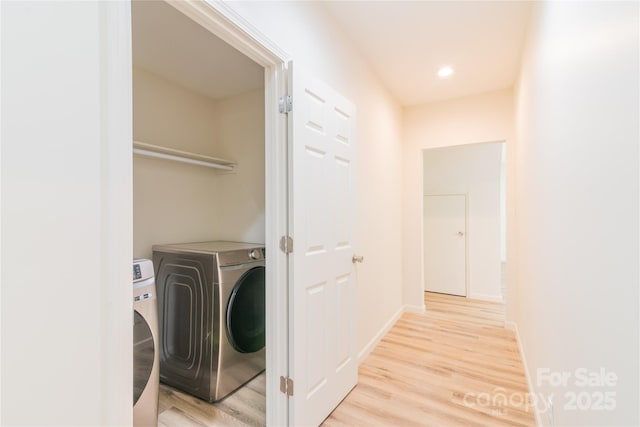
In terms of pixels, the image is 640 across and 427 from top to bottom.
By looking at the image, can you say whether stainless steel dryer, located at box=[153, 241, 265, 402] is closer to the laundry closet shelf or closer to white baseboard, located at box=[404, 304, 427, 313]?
the laundry closet shelf

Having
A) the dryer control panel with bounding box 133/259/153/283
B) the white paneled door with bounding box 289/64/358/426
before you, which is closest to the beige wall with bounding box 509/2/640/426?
the white paneled door with bounding box 289/64/358/426

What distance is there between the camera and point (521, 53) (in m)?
2.50

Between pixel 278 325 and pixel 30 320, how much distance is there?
100 centimetres

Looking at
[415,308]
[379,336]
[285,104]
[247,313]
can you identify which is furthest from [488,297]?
[285,104]

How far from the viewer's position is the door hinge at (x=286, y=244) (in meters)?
1.52

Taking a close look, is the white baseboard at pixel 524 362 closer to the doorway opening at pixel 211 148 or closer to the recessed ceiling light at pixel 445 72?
the doorway opening at pixel 211 148

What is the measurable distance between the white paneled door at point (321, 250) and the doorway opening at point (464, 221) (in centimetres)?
258

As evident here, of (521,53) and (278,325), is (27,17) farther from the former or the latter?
(521,53)

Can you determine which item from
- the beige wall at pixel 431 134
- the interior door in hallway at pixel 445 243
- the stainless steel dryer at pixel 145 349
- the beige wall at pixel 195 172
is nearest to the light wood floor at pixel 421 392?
the stainless steel dryer at pixel 145 349

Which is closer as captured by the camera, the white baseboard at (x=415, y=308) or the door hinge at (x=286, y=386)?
the door hinge at (x=286, y=386)

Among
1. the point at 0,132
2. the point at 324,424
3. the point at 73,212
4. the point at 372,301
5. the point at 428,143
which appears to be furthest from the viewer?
the point at 428,143

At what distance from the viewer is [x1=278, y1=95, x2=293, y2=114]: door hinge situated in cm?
152

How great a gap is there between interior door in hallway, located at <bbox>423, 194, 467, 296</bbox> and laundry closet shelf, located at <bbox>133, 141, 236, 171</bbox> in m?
3.27

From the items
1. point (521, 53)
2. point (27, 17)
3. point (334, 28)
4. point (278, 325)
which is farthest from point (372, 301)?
point (27, 17)
